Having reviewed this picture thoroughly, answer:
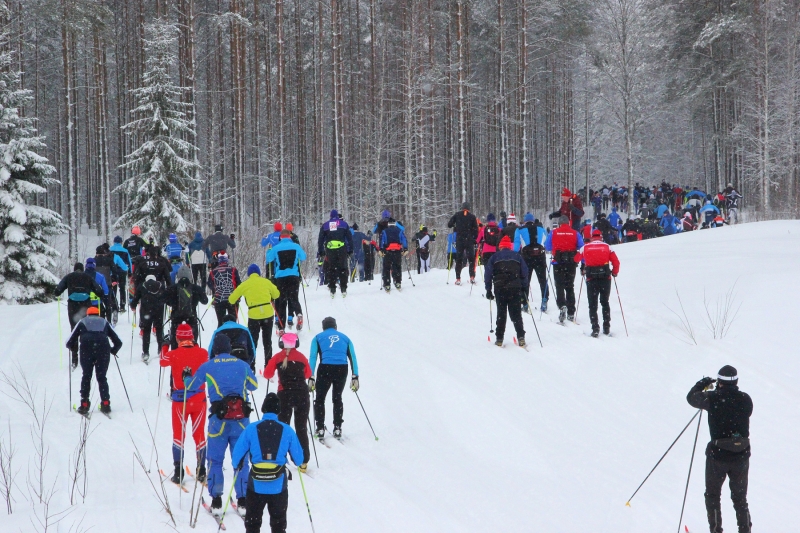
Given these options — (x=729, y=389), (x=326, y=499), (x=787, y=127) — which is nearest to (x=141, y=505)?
(x=326, y=499)

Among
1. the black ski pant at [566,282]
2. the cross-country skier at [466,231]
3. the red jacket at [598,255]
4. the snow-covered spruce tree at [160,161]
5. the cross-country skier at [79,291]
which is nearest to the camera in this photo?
the cross-country skier at [79,291]

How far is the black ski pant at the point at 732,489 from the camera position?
6406mm

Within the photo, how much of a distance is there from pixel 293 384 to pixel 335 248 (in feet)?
23.5

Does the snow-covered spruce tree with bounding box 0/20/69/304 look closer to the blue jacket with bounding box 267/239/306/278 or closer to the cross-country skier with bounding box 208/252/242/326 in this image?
the cross-country skier with bounding box 208/252/242/326

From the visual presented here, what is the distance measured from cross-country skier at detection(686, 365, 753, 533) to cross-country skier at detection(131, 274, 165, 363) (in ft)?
28.3

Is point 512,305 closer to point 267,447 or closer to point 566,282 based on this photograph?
point 566,282

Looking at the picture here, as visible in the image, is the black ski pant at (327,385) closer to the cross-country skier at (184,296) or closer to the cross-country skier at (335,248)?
the cross-country skier at (184,296)

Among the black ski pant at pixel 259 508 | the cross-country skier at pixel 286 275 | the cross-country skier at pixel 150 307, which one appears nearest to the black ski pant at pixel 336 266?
the cross-country skier at pixel 286 275

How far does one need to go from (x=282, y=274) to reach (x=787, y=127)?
2663cm

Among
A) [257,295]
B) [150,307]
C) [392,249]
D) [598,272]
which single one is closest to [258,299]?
[257,295]

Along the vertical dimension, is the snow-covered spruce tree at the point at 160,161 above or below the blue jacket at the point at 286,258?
above

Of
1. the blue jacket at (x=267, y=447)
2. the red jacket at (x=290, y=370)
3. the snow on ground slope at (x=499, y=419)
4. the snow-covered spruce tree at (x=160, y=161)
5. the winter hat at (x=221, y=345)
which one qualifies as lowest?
the snow on ground slope at (x=499, y=419)

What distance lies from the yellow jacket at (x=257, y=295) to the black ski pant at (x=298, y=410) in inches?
131

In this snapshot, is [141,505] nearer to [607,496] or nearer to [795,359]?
[607,496]
